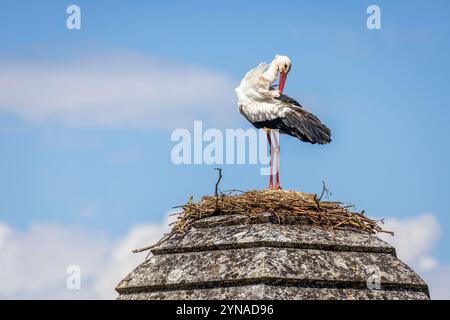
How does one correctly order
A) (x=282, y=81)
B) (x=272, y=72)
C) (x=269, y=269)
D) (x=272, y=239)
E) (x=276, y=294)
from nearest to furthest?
1. (x=276, y=294)
2. (x=269, y=269)
3. (x=272, y=239)
4. (x=272, y=72)
5. (x=282, y=81)

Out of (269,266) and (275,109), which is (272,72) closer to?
(275,109)

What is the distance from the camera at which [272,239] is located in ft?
33.4

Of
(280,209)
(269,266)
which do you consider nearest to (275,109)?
(280,209)

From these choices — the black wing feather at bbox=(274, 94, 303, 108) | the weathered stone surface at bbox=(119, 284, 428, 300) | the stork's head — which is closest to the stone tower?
the weathered stone surface at bbox=(119, 284, 428, 300)

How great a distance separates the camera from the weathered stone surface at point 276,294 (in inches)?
378

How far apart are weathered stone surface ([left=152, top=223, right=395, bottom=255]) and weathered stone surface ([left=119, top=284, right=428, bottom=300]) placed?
2.02ft

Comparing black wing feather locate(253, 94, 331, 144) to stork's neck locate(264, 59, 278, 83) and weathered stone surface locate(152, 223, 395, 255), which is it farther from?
weathered stone surface locate(152, 223, 395, 255)

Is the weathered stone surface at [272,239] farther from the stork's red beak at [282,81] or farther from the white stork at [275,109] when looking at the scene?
the stork's red beak at [282,81]

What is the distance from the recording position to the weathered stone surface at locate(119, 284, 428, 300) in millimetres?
9602

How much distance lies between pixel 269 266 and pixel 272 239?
472 millimetres

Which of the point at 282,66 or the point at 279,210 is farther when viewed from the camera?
the point at 282,66

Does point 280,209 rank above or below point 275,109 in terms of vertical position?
below

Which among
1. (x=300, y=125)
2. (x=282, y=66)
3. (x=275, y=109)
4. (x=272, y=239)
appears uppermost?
(x=282, y=66)
